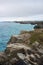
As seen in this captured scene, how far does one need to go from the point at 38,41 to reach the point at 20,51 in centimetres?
296

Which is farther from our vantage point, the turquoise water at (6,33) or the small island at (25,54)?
the turquoise water at (6,33)

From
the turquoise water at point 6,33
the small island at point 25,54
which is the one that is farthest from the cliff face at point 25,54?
the turquoise water at point 6,33

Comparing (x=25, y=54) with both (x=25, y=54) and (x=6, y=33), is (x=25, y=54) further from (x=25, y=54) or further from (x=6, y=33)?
(x=6, y=33)

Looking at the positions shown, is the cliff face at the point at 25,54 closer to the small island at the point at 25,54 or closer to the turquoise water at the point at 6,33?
the small island at the point at 25,54

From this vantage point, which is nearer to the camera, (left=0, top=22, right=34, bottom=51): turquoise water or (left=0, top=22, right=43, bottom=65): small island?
(left=0, top=22, right=43, bottom=65): small island

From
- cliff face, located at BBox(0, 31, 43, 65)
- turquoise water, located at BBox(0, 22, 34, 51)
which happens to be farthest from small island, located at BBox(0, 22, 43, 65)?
turquoise water, located at BBox(0, 22, 34, 51)

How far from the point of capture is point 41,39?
27.8 m

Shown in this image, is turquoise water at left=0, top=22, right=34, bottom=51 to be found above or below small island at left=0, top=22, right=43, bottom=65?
below

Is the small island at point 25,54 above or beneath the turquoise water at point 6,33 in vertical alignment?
above

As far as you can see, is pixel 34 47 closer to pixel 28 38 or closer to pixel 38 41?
pixel 38 41

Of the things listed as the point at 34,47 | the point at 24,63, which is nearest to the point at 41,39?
the point at 34,47

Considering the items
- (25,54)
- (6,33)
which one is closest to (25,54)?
(25,54)

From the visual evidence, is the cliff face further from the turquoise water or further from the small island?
the turquoise water

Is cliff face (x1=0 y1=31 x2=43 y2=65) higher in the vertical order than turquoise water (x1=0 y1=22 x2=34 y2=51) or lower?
higher
